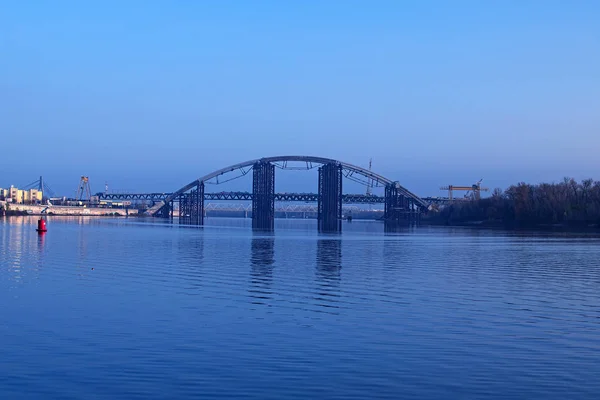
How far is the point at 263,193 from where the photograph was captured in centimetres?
14825

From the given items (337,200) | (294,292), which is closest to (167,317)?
(294,292)

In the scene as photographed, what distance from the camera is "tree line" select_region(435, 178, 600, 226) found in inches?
3967

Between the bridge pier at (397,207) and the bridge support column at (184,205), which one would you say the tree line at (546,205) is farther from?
the bridge support column at (184,205)

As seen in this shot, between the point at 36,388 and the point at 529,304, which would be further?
the point at 529,304

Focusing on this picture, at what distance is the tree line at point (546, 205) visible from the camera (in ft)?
331

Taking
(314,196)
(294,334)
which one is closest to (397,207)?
(314,196)

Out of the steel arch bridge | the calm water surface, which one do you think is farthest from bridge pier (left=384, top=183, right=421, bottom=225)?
the calm water surface

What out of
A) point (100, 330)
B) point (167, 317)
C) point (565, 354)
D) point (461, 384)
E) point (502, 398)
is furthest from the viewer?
point (167, 317)

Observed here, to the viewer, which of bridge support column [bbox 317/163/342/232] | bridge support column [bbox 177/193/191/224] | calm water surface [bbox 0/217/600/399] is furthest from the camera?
bridge support column [bbox 177/193/191/224]

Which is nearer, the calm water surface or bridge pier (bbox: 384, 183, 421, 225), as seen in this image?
the calm water surface

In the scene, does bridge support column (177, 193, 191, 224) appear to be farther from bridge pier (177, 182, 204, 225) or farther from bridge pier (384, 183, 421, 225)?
bridge pier (384, 183, 421, 225)

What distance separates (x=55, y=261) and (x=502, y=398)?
25.0 meters

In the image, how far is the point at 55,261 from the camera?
105ft

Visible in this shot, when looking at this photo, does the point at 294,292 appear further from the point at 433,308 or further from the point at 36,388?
the point at 36,388
